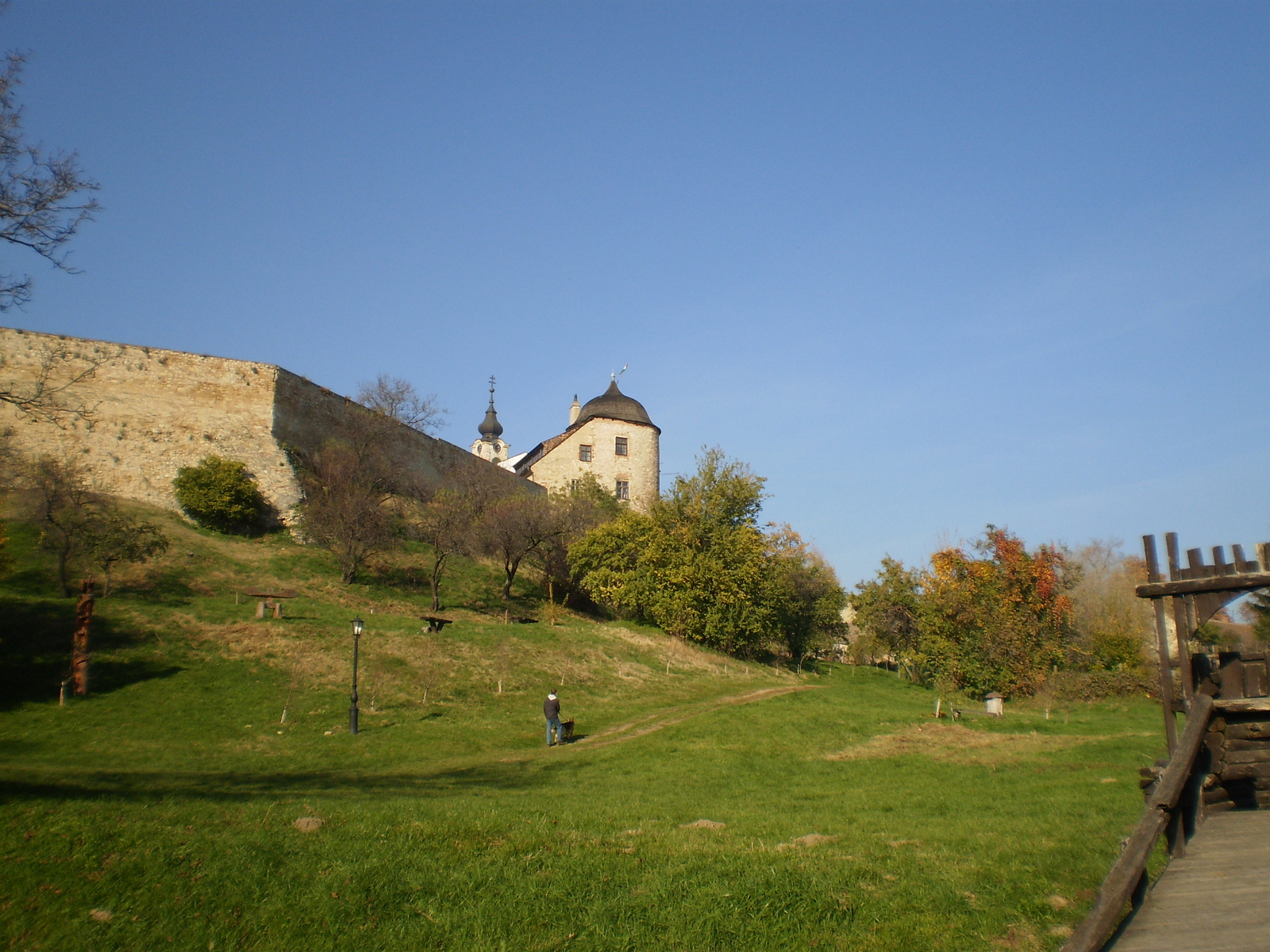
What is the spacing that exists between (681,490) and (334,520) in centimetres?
1621

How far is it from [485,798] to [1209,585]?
9078mm

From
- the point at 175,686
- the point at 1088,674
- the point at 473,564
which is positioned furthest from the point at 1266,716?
the point at 473,564

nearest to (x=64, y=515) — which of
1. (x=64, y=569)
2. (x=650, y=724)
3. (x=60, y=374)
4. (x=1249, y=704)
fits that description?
(x=64, y=569)

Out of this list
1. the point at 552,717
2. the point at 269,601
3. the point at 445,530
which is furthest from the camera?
the point at 445,530

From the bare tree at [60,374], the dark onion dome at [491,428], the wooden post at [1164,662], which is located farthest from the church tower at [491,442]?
the wooden post at [1164,662]

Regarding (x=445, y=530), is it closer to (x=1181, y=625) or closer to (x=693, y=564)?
(x=693, y=564)

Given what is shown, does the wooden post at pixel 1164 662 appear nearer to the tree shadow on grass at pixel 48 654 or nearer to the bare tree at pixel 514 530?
the tree shadow on grass at pixel 48 654

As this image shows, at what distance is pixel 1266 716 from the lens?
305 inches

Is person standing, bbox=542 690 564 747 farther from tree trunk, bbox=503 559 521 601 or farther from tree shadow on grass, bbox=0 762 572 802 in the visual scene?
tree trunk, bbox=503 559 521 601

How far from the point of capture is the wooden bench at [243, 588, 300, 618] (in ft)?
81.2

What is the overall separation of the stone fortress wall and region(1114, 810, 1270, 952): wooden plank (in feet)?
117

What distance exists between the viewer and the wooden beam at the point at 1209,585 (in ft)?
24.2

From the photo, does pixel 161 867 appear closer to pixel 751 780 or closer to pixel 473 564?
pixel 751 780

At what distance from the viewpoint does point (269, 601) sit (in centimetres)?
2716
